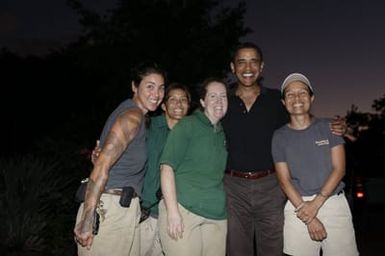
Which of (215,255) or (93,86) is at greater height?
(93,86)

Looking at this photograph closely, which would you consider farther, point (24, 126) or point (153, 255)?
point (24, 126)

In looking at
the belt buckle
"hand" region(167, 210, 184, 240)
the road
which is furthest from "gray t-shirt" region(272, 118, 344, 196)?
the road

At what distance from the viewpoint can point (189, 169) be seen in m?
4.09

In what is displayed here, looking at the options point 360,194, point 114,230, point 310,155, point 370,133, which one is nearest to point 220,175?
point 310,155

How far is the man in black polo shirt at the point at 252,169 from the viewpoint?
15.7 ft

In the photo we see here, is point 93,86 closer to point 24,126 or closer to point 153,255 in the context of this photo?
point 24,126

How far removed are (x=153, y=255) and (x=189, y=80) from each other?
1018 cm

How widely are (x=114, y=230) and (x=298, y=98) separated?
1943 mm

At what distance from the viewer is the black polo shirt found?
4.82 metres

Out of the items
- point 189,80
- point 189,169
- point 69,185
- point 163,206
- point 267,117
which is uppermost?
point 189,80

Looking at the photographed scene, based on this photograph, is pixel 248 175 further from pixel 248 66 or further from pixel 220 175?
pixel 248 66

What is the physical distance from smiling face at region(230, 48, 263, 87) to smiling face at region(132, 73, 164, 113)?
1.11 metres

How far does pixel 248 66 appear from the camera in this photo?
4.90 m

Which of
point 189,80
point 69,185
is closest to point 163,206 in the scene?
point 69,185
